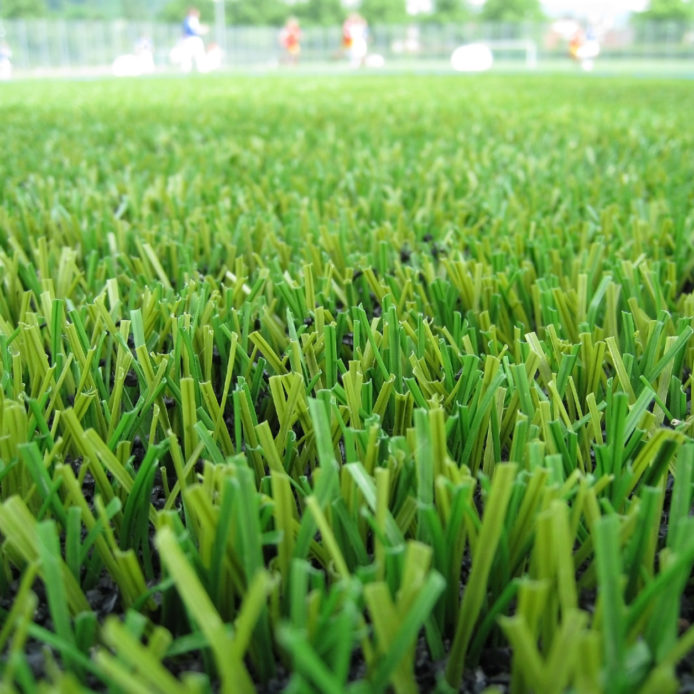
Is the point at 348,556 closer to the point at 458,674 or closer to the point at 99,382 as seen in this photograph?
the point at 458,674

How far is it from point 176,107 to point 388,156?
3.46 metres

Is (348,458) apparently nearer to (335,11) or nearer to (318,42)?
(318,42)

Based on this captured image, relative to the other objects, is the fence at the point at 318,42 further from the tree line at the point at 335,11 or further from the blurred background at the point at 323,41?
the tree line at the point at 335,11

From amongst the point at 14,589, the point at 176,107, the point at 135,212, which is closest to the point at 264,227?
the point at 135,212

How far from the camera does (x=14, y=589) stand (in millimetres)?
656

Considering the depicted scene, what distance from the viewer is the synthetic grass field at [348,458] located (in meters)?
0.49

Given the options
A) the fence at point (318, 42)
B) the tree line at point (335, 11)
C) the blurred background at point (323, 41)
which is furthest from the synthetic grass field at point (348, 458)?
the tree line at point (335, 11)

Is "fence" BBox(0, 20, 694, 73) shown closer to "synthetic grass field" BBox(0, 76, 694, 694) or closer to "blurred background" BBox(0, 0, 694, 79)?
"blurred background" BBox(0, 0, 694, 79)

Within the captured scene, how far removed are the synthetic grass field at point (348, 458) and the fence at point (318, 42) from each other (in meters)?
38.5

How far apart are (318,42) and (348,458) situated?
47.6m

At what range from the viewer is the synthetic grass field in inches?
19.4

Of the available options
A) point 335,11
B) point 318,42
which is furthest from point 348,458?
point 335,11

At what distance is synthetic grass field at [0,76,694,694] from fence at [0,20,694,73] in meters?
38.5

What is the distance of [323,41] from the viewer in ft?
147
